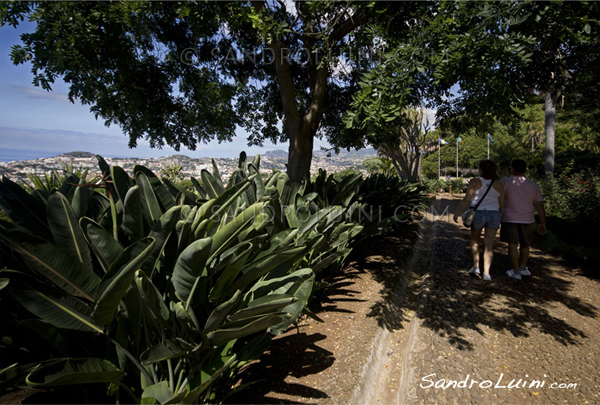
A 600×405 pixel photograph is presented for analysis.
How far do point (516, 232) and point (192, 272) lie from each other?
14.4 ft

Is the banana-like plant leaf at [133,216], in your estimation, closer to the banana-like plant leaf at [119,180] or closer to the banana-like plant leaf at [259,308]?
the banana-like plant leaf at [119,180]

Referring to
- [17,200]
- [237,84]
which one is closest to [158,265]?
[17,200]

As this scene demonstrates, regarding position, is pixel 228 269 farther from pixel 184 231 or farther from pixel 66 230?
pixel 66 230

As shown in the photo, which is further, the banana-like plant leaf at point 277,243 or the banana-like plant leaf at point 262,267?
the banana-like plant leaf at point 277,243

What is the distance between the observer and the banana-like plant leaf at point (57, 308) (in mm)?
1286

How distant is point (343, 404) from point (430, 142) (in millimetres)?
48165

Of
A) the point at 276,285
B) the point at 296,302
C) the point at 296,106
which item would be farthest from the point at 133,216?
the point at 296,106

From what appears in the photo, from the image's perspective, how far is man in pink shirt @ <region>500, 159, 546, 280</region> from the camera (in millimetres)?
4230

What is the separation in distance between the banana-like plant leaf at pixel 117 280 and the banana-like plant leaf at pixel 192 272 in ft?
0.66

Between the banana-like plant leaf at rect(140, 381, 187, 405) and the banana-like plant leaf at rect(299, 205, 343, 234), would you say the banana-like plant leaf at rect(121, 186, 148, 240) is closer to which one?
the banana-like plant leaf at rect(140, 381, 187, 405)

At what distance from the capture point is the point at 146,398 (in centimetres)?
145

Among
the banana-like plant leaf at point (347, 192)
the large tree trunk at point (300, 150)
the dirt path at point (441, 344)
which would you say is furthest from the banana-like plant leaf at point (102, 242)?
the large tree trunk at point (300, 150)

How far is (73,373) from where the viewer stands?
4.10 ft

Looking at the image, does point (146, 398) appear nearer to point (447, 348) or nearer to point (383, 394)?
point (383, 394)
